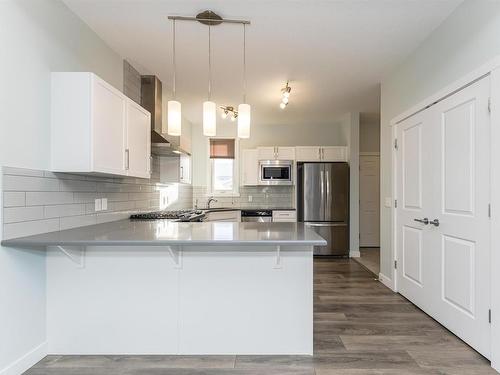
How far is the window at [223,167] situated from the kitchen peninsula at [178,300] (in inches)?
159

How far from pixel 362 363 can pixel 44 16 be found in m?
3.16

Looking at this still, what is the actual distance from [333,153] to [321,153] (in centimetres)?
22

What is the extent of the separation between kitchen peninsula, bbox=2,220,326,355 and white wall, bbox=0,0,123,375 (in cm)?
16

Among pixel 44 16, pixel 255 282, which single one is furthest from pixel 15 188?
pixel 255 282

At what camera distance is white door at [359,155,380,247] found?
6.42 metres

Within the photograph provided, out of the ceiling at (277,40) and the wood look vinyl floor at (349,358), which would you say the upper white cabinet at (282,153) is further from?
the wood look vinyl floor at (349,358)

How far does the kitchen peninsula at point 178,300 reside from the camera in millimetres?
2182

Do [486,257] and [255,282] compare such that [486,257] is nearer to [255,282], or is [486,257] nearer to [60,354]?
[255,282]

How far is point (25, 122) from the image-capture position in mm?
1967

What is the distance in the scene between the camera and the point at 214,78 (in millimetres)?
3832

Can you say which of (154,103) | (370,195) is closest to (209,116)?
(154,103)

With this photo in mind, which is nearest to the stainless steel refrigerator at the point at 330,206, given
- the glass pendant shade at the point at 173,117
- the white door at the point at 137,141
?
the white door at the point at 137,141

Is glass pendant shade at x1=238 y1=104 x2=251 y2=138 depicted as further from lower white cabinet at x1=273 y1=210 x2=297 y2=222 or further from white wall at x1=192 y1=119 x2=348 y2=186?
white wall at x1=192 y1=119 x2=348 y2=186

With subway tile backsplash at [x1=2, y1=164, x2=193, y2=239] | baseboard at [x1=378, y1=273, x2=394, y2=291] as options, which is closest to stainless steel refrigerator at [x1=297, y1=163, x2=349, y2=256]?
baseboard at [x1=378, y1=273, x2=394, y2=291]
